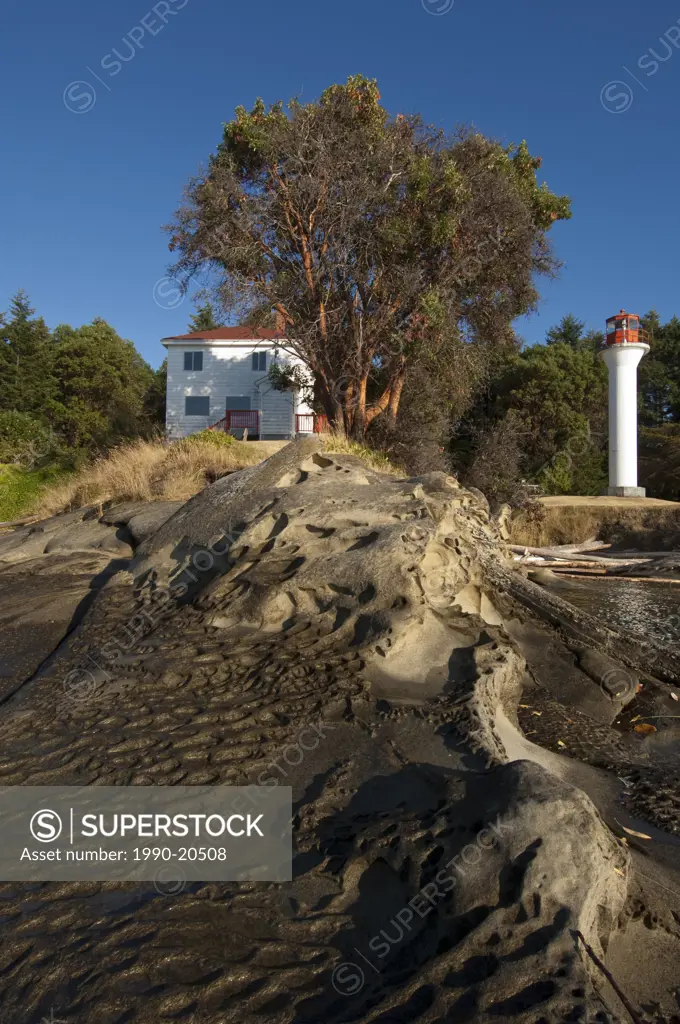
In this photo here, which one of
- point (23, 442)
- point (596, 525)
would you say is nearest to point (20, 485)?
point (23, 442)

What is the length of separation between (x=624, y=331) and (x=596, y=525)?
7.87 m

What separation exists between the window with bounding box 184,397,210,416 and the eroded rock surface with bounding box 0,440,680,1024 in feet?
76.4

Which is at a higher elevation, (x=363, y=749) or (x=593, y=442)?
(x=593, y=442)

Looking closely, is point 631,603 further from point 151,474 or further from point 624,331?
point 624,331

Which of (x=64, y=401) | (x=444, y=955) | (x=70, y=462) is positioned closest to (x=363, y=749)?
(x=444, y=955)

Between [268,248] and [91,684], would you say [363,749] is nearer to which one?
[91,684]

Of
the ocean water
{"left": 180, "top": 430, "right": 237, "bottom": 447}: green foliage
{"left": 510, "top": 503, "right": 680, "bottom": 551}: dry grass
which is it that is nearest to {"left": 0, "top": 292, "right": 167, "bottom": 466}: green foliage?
{"left": 180, "top": 430, "right": 237, "bottom": 447}: green foliage

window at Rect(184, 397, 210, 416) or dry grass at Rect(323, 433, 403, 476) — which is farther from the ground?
window at Rect(184, 397, 210, 416)

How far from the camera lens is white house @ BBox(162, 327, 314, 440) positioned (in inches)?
1150

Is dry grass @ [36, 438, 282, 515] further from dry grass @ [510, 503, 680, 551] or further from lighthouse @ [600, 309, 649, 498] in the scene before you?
lighthouse @ [600, 309, 649, 498]

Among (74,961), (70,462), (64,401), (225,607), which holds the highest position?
(64,401)

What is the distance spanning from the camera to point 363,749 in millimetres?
3854

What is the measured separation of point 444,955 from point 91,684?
333 centimetres

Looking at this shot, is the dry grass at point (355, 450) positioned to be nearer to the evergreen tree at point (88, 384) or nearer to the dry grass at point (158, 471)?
the dry grass at point (158, 471)
